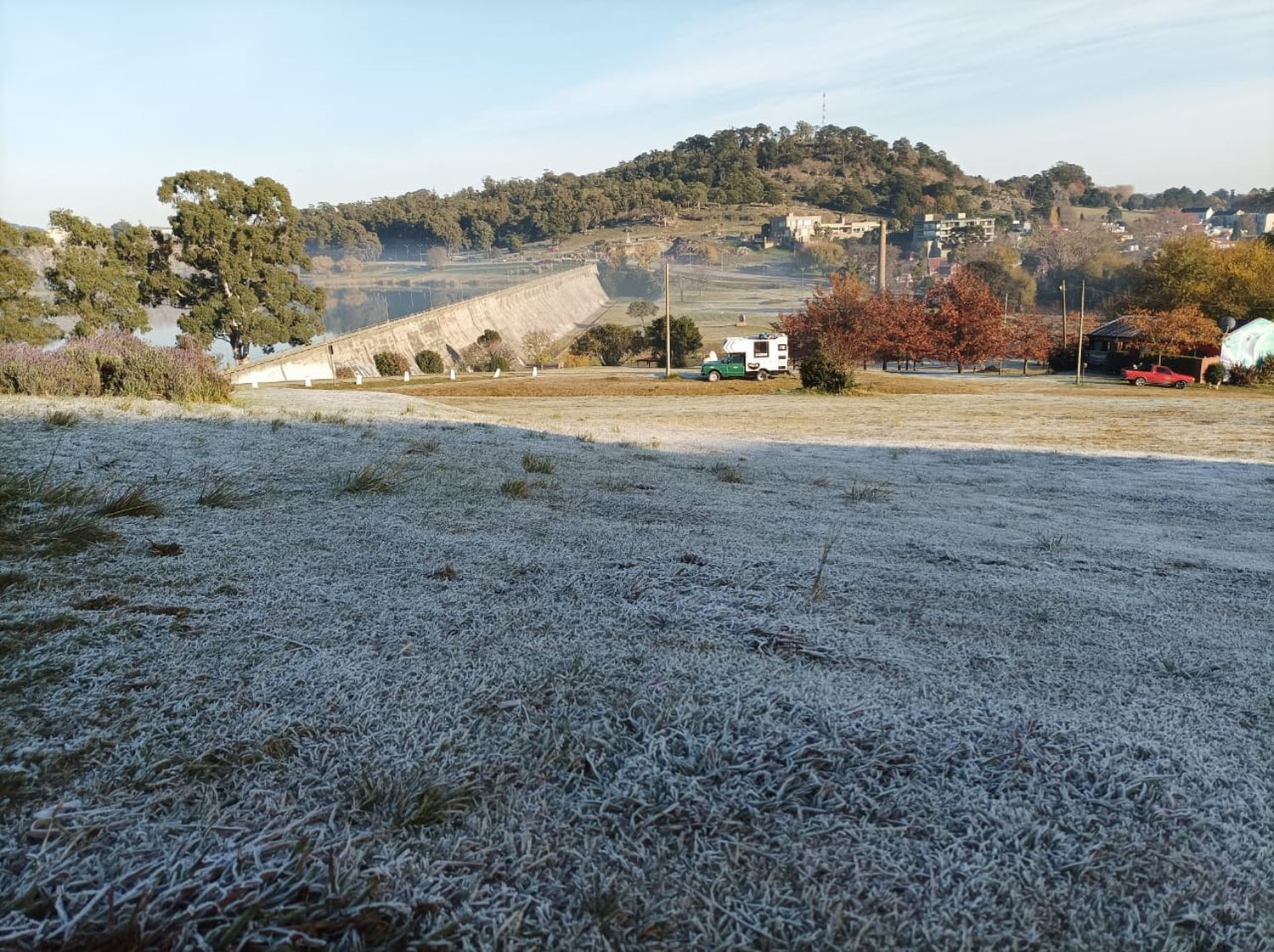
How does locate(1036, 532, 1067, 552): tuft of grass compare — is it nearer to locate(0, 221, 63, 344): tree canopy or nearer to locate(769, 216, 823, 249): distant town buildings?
locate(0, 221, 63, 344): tree canopy

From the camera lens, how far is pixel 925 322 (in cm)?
5375

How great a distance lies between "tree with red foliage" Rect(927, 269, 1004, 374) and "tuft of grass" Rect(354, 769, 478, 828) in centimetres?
5587

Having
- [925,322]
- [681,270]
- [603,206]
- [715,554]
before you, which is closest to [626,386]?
[925,322]

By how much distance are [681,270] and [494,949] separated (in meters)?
151

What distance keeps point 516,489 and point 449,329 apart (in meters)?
79.0

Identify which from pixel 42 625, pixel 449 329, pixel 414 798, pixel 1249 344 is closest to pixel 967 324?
pixel 1249 344

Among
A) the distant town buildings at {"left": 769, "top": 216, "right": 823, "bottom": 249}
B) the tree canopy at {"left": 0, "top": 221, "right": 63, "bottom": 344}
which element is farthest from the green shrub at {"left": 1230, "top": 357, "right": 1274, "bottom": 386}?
the distant town buildings at {"left": 769, "top": 216, "right": 823, "bottom": 249}

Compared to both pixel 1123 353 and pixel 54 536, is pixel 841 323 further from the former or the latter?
pixel 54 536

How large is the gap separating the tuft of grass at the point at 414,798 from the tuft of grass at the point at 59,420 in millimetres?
6354

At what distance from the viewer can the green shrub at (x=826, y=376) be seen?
33.6m

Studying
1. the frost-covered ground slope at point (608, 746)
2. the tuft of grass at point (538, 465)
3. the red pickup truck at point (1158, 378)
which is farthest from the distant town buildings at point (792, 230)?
the frost-covered ground slope at point (608, 746)

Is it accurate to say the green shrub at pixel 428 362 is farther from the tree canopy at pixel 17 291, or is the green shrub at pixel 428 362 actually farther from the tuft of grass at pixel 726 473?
the tuft of grass at pixel 726 473

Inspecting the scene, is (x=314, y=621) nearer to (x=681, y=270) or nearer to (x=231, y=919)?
(x=231, y=919)

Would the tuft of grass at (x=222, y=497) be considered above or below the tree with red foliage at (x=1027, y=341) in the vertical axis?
above
